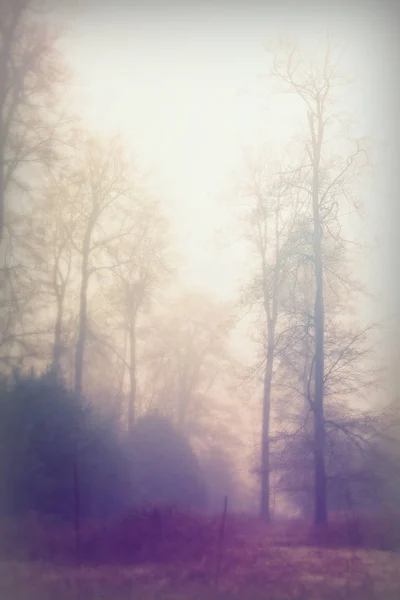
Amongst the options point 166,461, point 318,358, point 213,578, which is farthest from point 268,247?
point 213,578

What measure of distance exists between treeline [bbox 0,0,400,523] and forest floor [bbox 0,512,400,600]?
174 centimetres

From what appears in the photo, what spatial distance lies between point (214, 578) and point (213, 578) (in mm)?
17

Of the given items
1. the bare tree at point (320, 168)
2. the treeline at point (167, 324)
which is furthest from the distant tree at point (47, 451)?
the bare tree at point (320, 168)

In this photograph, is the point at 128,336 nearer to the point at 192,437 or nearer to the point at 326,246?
the point at 192,437

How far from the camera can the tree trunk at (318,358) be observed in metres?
8.07

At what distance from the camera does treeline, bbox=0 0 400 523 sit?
781cm

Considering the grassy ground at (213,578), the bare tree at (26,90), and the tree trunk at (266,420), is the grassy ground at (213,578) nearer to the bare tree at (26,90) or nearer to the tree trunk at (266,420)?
the tree trunk at (266,420)

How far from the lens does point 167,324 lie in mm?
8961

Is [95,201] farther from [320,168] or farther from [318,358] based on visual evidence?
[318,358]

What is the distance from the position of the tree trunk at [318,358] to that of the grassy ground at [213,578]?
4.85 ft

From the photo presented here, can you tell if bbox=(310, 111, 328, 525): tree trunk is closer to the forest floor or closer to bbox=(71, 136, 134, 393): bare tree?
the forest floor

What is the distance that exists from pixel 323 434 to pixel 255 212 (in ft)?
12.7

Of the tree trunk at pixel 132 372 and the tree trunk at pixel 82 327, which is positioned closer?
the tree trunk at pixel 82 327

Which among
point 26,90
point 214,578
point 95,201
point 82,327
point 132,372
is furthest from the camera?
point 132,372
